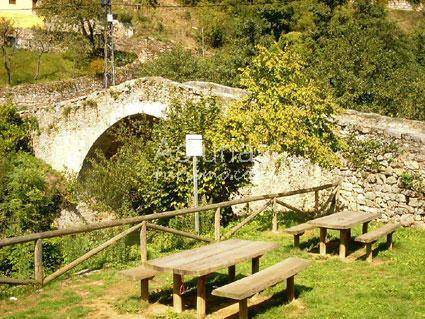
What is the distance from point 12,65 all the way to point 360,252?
1166 inches

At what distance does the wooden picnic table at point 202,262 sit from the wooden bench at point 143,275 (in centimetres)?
27

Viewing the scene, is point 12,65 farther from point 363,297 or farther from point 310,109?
point 363,297

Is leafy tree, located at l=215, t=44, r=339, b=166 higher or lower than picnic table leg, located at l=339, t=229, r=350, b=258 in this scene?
higher

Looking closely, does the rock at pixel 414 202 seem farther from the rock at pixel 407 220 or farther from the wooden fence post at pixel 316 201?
the wooden fence post at pixel 316 201

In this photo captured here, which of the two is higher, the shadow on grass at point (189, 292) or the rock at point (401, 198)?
the rock at point (401, 198)

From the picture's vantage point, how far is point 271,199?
34.9 feet

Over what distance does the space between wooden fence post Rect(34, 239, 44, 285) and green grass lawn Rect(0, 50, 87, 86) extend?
26001mm

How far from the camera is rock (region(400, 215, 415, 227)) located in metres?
10.6

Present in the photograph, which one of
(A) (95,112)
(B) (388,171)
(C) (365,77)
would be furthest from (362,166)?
(C) (365,77)

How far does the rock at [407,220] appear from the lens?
34.8 ft

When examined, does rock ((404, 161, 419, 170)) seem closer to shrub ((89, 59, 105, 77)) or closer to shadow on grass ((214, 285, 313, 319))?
shadow on grass ((214, 285, 313, 319))

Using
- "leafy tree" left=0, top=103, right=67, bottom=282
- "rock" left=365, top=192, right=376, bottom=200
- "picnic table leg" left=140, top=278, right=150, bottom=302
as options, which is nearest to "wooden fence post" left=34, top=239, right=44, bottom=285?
"picnic table leg" left=140, top=278, right=150, bottom=302

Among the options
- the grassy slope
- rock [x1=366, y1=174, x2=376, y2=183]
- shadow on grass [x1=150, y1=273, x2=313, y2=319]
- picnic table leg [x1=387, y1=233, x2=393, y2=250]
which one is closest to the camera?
shadow on grass [x1=150, y1=273, x2=313, y2=319]

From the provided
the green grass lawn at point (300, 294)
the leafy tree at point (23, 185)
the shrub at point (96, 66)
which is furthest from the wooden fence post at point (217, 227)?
the shrub at point (96, 66)
